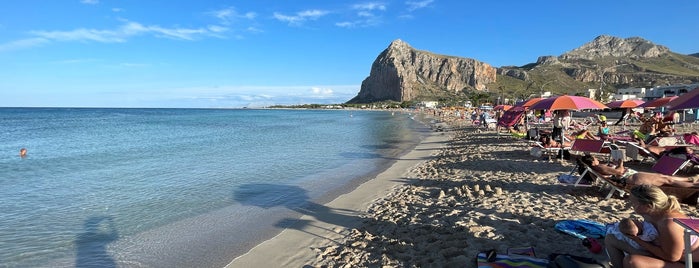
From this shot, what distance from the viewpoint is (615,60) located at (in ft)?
477

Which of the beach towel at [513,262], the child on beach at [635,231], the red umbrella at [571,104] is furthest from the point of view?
the red umbrella at [571,104]

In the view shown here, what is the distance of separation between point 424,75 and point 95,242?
193348mm

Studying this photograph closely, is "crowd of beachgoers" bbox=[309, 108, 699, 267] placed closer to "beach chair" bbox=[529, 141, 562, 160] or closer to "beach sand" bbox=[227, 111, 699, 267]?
"beach sand" bbox=[227, 111, 699, 267]

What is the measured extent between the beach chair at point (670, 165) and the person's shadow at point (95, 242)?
893cm

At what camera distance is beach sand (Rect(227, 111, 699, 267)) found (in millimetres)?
4684

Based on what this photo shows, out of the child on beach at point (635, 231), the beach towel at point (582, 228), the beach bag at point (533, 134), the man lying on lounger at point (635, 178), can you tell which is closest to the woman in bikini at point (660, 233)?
the child on beach at point (635, 231)

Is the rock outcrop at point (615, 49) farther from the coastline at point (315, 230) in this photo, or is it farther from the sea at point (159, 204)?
the coastline at point (315, 230)

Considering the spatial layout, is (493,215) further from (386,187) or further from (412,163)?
(412,163)

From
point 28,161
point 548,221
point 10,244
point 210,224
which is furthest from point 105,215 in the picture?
point 28,161

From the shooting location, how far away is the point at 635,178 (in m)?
5.99

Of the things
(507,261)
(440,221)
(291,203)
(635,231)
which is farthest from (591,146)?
(507,261)

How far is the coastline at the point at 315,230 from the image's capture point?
202 inches

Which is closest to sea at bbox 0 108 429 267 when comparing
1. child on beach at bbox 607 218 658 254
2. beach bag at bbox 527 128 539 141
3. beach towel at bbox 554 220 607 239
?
beach towel at bbox 554 220 607 239

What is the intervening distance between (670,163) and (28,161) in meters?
21.1
